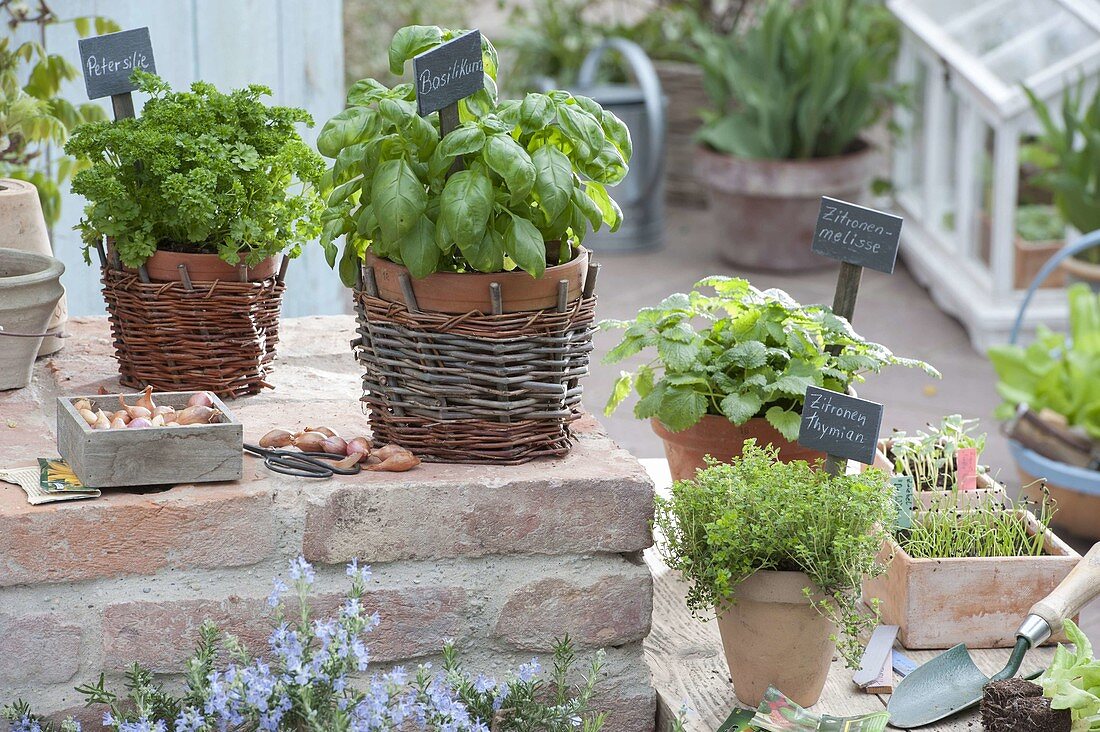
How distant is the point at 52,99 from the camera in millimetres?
2541

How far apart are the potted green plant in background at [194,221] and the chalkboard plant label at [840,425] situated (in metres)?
0.77

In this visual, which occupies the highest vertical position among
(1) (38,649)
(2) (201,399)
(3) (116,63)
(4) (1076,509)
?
(3) (116,63)

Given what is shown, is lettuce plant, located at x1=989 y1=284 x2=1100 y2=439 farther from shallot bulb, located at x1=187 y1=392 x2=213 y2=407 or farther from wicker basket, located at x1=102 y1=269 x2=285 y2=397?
shallot bulb, located at x1=187 y1=392 x2=213 y2=407

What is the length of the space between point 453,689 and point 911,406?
3314 mm

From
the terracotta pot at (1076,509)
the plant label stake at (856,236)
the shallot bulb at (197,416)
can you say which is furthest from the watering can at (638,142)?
the shallot bulb at (197,416)

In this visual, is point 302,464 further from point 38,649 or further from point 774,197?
point 774,197

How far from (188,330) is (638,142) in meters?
4.55

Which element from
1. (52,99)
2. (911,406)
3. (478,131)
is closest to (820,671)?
(478,131)

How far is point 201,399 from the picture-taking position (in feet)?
5.79

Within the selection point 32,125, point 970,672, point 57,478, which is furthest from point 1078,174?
point 57,478

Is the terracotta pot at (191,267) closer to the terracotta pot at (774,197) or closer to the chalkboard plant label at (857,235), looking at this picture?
the chalkboard plant label at (857,235)

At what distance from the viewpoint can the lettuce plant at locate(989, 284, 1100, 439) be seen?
354 centimetres

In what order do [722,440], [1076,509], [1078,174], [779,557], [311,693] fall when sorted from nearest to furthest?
[311,693]
[779,557]
[722,440]
[1076,509]
[1078,174]

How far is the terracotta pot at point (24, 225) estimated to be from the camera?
2.10 metres
